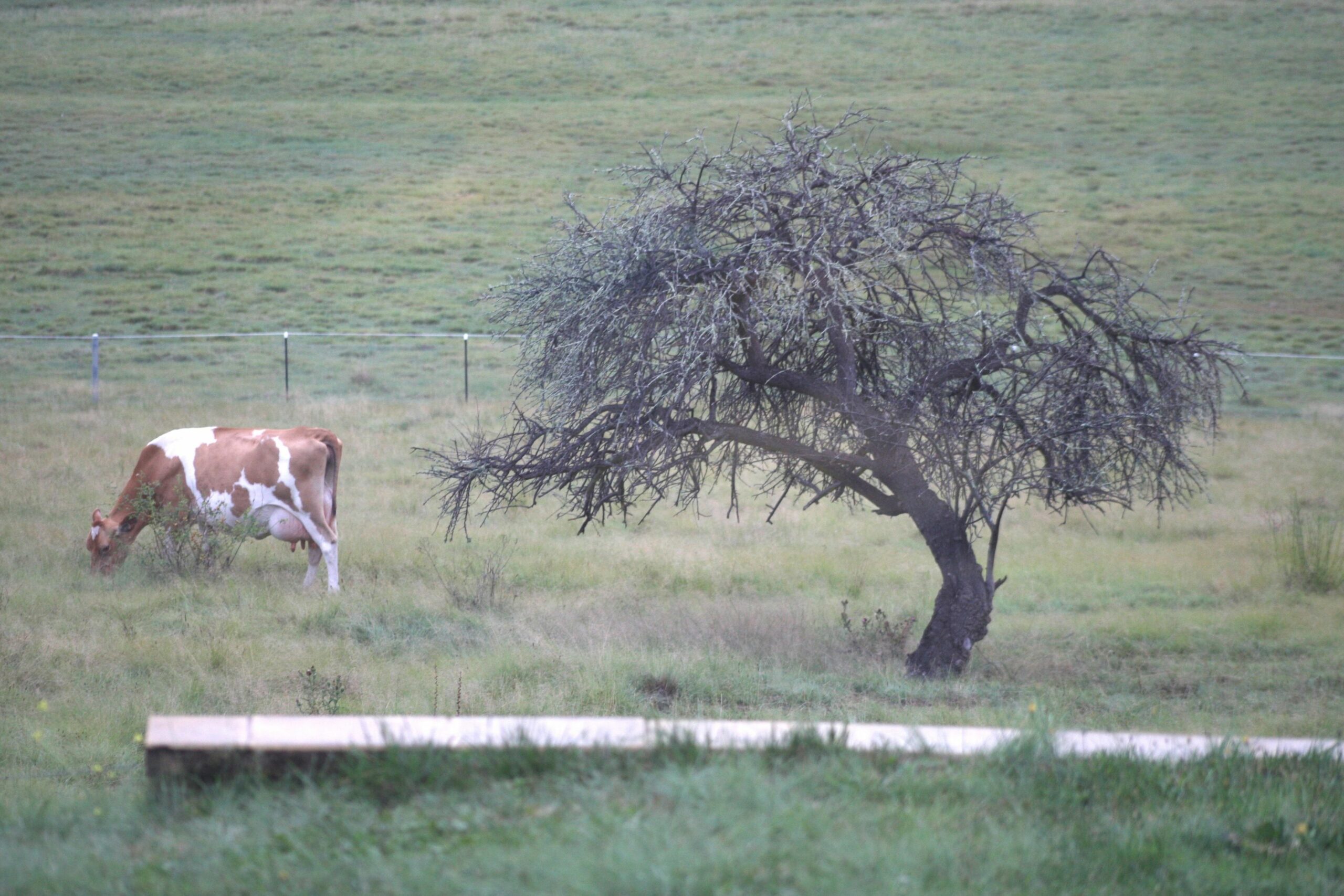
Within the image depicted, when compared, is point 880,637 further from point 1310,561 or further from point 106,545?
point 106,545

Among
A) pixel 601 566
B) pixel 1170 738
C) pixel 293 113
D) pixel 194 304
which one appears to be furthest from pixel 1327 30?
pixel 1170 738

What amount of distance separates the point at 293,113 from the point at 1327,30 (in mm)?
47666

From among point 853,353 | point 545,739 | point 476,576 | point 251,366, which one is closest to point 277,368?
point 251,366

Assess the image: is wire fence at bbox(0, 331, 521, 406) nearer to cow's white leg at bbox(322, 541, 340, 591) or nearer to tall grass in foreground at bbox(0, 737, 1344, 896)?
cow's white leg at bbox(322, 541, 340, 591)

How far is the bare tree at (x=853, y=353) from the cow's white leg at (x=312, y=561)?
2.52 meters

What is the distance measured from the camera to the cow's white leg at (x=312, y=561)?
11.6 metres

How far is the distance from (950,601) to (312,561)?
6121mm

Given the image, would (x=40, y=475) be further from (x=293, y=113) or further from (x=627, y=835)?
(x=293, y=113)

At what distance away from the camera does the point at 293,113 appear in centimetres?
5231

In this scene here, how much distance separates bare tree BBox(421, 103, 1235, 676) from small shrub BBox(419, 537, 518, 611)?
1.46 m

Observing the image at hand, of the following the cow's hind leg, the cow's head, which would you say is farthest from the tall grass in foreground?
the cow's head

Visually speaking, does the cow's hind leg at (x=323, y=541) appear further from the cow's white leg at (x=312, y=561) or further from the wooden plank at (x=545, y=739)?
the wooden plank at (x=545, y=739)

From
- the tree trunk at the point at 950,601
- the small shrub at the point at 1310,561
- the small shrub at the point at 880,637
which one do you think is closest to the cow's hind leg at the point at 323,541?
the small shrub at the point at 880,637

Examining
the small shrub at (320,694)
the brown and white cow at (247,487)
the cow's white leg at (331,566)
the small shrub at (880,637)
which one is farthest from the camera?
the brown and white cow at (247,487)
